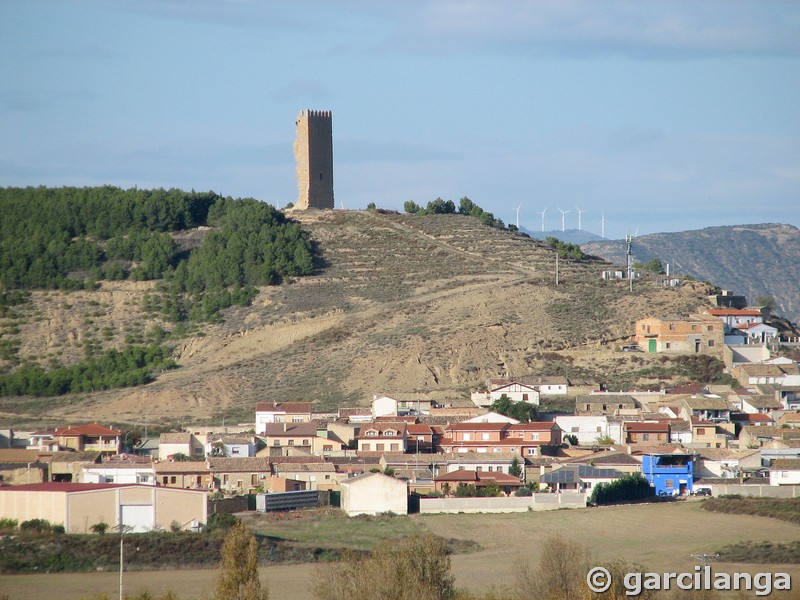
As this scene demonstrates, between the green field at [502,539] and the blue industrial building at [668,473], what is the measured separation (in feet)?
9.21

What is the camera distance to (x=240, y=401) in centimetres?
7569

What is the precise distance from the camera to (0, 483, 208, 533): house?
4406 cm

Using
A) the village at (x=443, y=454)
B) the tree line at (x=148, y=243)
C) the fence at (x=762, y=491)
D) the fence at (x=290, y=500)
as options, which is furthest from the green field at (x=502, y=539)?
the tree line at (x=148, y=243)

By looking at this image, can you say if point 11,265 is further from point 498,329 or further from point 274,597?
point 274,597

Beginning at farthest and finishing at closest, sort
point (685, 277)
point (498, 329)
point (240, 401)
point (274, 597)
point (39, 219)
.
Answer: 1. point (39, 219)
2. point (685, 277)
3. point (498, 329)
4. point (240, 401)
5. point (274, 597)

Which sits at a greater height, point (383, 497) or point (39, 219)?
point (39, 219)

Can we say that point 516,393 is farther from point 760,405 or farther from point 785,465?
point 785,465

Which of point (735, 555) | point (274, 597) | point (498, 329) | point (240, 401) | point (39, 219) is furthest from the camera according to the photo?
point (39, 219)

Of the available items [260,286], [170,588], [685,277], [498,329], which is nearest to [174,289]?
[260,286]

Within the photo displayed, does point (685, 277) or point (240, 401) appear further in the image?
point (685, 277)

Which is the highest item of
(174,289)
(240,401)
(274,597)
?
(174,289)

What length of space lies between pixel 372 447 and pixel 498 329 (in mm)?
21750

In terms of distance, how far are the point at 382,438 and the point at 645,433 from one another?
1004cm

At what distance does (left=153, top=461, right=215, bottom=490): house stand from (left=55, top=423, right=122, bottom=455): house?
800 centimetres
